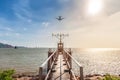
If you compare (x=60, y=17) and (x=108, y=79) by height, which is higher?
(x=60, y=17)

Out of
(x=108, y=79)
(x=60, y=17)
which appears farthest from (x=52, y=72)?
(x=60, y=17)

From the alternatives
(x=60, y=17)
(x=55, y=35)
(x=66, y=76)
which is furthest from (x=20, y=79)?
(x=66, y=76)

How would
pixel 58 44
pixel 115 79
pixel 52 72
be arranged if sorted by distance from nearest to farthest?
pixel 115 79, pixel 52 72, pixel 58 44

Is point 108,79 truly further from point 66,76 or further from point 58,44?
point 58,44

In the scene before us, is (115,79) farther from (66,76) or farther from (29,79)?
(29,79)

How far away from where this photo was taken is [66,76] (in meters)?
10.7

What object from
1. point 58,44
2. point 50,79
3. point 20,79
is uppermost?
point 58,44

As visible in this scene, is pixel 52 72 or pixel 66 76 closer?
pixel 66 76

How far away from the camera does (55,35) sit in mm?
40312

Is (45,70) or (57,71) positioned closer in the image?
(45,70)

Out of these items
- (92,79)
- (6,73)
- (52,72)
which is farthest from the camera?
(92,79)

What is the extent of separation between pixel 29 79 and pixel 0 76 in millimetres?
16727

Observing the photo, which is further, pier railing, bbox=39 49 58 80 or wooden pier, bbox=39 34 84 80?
wooden pier, bbox=39 34 84 80

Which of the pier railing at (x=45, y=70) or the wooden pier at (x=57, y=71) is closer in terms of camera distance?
the pier railing at (x=45, y=70)
